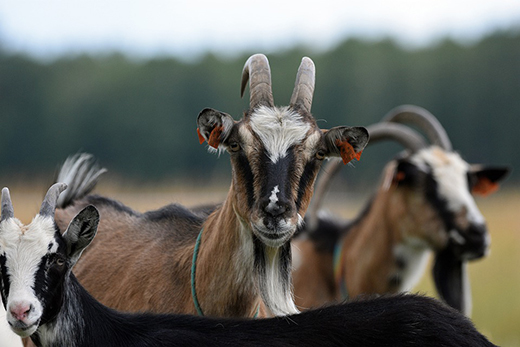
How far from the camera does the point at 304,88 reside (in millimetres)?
4684

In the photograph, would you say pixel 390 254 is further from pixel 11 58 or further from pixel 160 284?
pixel 11 58

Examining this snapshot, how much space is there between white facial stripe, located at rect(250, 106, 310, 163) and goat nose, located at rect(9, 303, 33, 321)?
1.46 m

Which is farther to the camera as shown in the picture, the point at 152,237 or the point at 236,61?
the point at 236,61

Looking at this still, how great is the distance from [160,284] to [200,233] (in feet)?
1.31

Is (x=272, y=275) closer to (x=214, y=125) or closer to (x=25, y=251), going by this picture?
(x=214, y=125)

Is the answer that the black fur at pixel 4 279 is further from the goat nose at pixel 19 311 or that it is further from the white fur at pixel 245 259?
the white fur at pixel 245 259

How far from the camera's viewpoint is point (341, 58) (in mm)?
45188

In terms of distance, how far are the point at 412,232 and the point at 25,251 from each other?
13.9 ft

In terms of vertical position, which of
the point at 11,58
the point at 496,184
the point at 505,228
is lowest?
the point at 505,228

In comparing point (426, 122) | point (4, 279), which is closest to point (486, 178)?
point (426, 122)

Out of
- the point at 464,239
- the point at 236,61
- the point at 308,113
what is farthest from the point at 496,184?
the point at 236,61

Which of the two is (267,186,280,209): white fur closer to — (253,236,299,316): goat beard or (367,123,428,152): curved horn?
(253,236,299,316): goat beard

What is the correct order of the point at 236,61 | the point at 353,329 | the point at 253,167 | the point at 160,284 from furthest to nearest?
the point at 236,61, the point at 160,284, the point at 253,167, the point at 353,329

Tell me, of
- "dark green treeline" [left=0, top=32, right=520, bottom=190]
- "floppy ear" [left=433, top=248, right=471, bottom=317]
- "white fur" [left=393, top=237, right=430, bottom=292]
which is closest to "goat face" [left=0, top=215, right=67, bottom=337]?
"white fur" [left=393, top=237, right=430, bottom=292]
